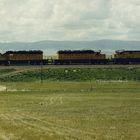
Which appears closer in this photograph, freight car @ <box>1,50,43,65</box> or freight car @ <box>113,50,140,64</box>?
freight car @ <box>1,50,43,65</box>

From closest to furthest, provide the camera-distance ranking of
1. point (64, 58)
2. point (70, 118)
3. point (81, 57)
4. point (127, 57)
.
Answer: point (70, 118), point (64, 58), point (81, 57), point (127, 57)

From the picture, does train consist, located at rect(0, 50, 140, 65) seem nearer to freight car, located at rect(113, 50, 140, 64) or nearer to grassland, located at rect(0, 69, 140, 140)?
freight car, located at rect(113, 50, 140, 64)

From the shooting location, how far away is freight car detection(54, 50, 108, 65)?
390 ft

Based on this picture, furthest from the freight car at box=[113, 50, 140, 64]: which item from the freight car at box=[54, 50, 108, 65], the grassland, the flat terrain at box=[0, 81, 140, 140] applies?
the flat terrain at box=[0, 81, 140, 140]

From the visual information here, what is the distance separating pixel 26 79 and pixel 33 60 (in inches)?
1057

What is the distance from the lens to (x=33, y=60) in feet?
389

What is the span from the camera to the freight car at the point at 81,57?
119 meters

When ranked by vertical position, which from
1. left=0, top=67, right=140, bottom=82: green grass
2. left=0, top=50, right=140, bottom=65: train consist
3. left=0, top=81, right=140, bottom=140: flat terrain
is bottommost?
left=0, top=81, right=140, bottom=140: flat terrain

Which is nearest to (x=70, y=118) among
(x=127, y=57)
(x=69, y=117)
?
(x=69, y=117)

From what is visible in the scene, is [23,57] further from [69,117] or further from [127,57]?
[69,117]

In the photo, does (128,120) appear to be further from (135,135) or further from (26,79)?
(26,79)

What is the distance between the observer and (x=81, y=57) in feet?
396

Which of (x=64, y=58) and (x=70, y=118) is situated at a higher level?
(x=64, y=58)

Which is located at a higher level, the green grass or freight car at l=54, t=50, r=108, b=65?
freight car at l=54, t=50, r=108, b=65
